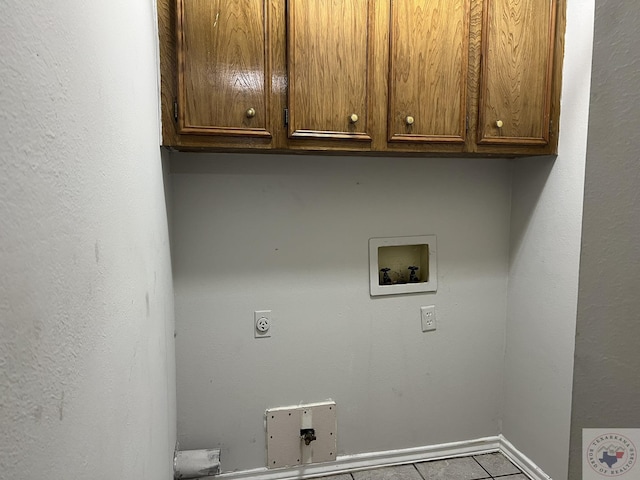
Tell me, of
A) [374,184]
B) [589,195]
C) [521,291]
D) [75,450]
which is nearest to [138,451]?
[75,450]

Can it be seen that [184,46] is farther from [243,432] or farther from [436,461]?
[436,461]

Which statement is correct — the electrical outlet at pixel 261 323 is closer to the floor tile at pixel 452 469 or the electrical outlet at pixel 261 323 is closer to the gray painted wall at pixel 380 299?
the gray painted wall at pixel 380 299

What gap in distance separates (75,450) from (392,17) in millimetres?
1449

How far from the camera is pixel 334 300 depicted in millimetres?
1698

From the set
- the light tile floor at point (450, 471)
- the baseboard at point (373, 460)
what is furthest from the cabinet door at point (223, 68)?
the light tile floor at point (450, 471)

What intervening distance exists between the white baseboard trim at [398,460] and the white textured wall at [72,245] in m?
0.96

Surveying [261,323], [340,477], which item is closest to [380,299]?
[261,323]

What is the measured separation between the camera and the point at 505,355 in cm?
188

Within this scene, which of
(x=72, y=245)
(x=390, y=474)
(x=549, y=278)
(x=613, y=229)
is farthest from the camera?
(x=390, y=474)

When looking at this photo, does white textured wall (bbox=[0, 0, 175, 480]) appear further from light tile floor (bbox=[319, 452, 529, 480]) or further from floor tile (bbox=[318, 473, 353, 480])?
light tile floor (bbox=[319, 452, 529, 480])

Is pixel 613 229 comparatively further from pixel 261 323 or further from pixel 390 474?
pixel 390 474

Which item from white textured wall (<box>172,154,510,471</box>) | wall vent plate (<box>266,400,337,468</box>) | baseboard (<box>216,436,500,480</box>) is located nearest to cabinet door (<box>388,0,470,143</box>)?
white textured wall (<box>172,154,510,471</box>)

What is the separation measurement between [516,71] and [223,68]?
108 centimetres

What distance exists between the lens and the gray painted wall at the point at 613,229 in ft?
1.75
